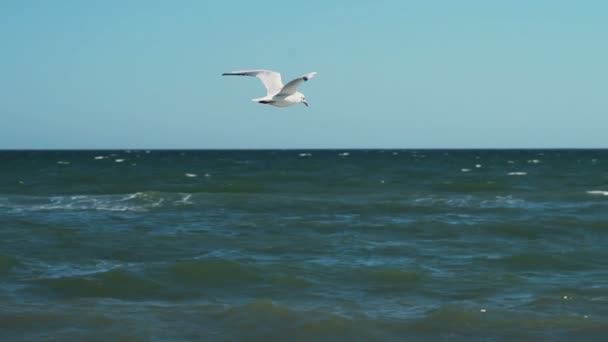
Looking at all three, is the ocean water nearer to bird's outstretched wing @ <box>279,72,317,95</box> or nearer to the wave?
the wave

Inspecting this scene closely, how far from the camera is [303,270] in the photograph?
39.8 ft

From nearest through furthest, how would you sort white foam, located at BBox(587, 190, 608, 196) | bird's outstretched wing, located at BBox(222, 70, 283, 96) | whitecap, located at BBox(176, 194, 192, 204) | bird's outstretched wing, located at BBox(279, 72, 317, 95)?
1. bird's outstretched wing, located at BBox(279, 72, 317, 95)
2. bird's outstretched wing, located at BBox(222, 70, 283, 96)
3. whitecap, located at BBox(176, 194, 192, 204)
4. white foam, located at BBox(587, 190, 608, 196)

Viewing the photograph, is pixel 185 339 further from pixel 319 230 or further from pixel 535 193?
pixel 535 193

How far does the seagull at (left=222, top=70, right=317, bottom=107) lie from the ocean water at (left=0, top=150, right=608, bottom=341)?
226 cm

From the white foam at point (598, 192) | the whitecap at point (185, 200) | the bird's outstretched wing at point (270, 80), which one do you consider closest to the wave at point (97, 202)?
the whitecap at point (185, 200)

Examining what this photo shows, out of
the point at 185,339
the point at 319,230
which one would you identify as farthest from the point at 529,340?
the point at 319,230

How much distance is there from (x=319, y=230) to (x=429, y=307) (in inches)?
283

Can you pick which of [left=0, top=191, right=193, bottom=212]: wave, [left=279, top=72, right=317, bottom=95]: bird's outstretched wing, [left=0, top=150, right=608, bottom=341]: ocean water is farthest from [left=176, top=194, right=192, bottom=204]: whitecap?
[left=279, top=72, right=317, bottom=95]: bird's outstretched wing

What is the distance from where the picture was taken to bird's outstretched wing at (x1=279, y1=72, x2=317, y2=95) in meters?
10.5

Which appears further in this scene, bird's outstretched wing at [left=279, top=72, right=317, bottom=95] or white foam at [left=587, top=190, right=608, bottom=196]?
white foam at [left=587, top=190, right=608, bottom=196]

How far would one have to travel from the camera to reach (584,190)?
2864cm

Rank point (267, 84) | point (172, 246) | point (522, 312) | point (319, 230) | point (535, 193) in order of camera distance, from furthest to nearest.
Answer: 1. point (535, 193)
2. point (319, 230)
3. point (172, 246)
4. point (267, 84)
5. point (522, 312)

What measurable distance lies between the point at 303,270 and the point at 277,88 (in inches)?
96.8

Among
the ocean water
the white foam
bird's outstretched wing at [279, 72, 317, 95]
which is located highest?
bird's outstretched wing at [279, 72, 317, 95]
